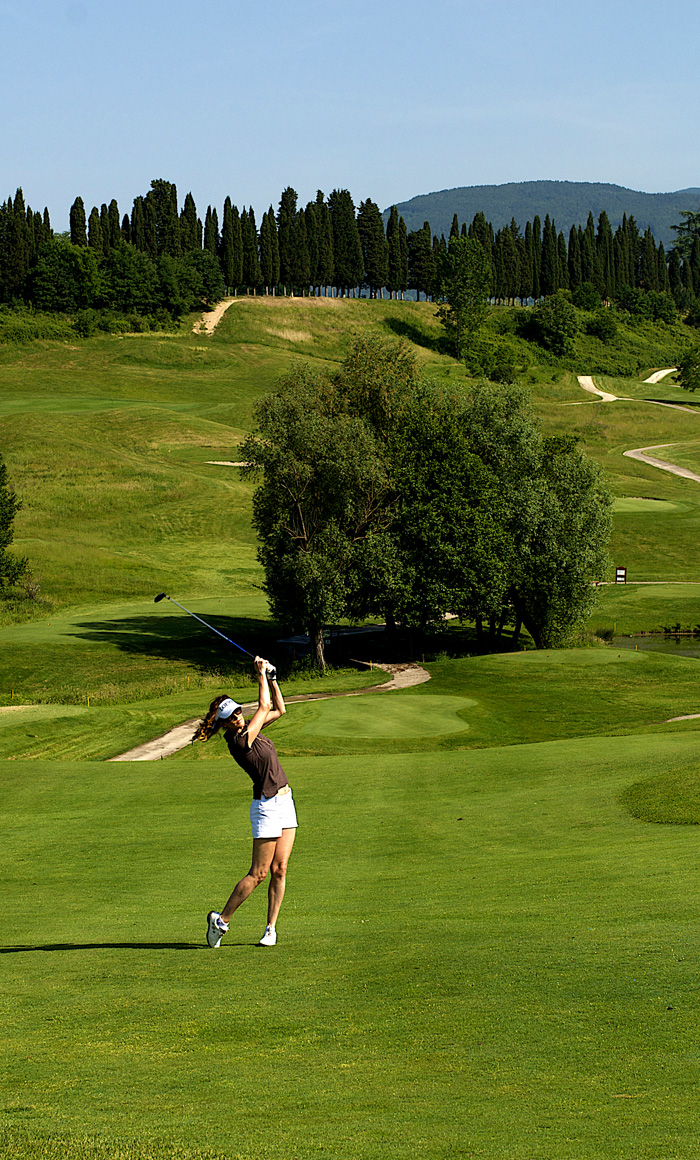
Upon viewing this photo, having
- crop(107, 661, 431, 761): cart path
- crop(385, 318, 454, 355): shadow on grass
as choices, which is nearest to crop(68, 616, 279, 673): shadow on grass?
crop(107, 661, 431, 761): cart path

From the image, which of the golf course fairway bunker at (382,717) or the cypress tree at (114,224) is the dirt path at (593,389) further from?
the golf course fairway bunker at (382,717)

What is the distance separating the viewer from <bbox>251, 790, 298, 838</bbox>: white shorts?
11242mm

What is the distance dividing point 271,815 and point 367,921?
8.43 feet

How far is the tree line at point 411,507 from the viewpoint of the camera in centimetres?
5450

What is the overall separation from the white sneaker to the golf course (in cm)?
25

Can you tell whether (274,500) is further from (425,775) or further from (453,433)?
(425,775)

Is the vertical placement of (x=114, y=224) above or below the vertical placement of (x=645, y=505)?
above

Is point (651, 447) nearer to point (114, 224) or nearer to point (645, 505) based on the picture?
point (645, 505)

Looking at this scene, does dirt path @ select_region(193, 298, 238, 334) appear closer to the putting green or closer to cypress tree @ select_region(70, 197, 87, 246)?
cypress tree @ select_region(70, 197, 87, 246)

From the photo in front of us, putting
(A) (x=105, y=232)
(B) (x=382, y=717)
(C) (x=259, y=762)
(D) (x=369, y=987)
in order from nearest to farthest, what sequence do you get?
(D) (x=369, y=987) → (C) (x=259, y=762) → (B) (x=382, y=717) → (A) (x=105, y=232)

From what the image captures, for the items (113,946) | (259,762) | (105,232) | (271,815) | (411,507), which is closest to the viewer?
(259,762)

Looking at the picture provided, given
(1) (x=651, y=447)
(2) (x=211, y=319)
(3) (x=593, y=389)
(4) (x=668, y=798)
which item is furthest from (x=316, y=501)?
(3) (x=593, y=389)

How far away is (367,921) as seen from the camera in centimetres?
1284

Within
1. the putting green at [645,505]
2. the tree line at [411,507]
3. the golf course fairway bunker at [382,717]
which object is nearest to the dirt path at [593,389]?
the putting green at [645,505]
